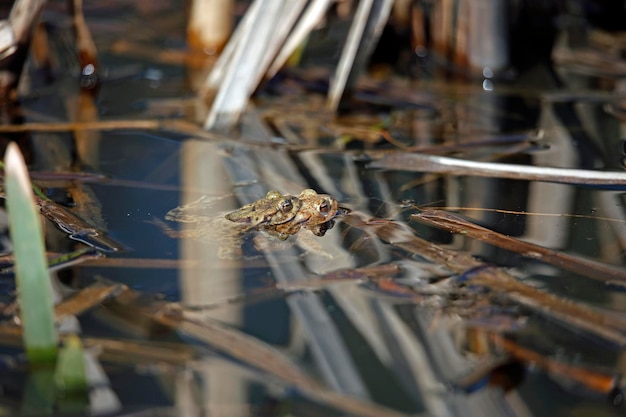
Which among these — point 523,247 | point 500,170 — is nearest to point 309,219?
point 523,247

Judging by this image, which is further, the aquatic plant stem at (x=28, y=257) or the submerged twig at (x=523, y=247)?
the submerged twig at (x=523, y=247)

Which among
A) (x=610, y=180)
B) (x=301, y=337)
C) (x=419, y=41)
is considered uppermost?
(x=419, y=41)

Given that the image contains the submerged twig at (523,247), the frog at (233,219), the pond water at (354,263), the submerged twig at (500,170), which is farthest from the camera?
the submerged twig at (500,170)

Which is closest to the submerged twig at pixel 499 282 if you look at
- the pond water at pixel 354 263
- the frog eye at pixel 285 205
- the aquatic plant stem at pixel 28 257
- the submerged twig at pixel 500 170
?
the pond water at pixel 354 263

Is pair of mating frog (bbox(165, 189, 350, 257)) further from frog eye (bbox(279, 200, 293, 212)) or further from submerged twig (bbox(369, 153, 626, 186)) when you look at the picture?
submerged twig (bbox(369, 153, 626, 186))

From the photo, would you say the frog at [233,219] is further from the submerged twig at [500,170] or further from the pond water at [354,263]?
the submerged twig at [500,170]

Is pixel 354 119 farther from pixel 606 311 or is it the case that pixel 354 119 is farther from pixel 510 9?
pixel 606 311

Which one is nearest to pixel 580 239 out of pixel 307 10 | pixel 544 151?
pixel 544 151
